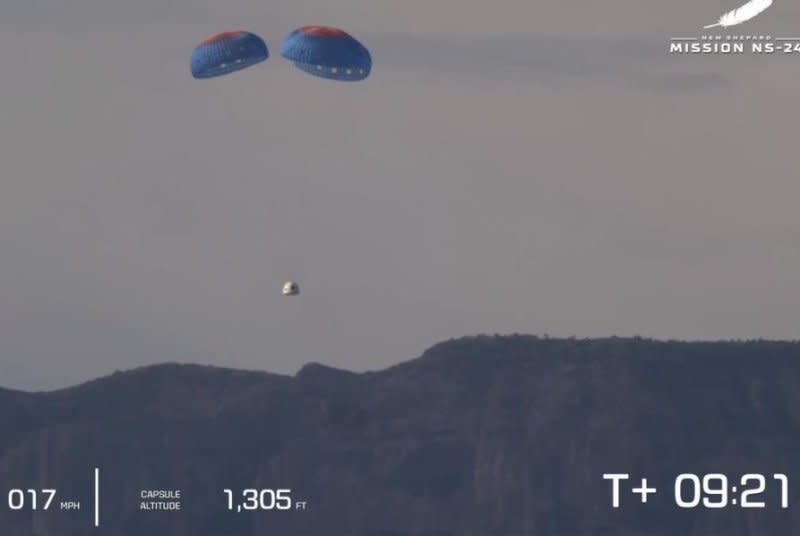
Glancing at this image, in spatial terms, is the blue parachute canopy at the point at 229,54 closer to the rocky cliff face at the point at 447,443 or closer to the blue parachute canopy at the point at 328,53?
the blue parachute canopy at the point at 328,53

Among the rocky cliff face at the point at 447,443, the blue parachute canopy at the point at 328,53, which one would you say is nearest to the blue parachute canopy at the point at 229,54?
the blue parachute canopy at the point at 328,53

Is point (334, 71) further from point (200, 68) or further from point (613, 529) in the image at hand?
point (613, 529)

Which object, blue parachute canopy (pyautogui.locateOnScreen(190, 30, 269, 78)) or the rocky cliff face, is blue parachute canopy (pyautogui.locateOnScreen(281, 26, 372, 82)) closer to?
blue parachute canopy (pyautogui.locateOnScreen(190, 30, 269, 78))

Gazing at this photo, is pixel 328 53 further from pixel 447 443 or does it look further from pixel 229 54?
pixel 447 443

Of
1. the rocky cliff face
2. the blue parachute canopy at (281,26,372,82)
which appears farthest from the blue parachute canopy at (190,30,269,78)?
the rocky cliff face

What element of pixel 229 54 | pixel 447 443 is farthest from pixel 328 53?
pixel 447 443

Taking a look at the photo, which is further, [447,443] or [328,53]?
[447,443]
